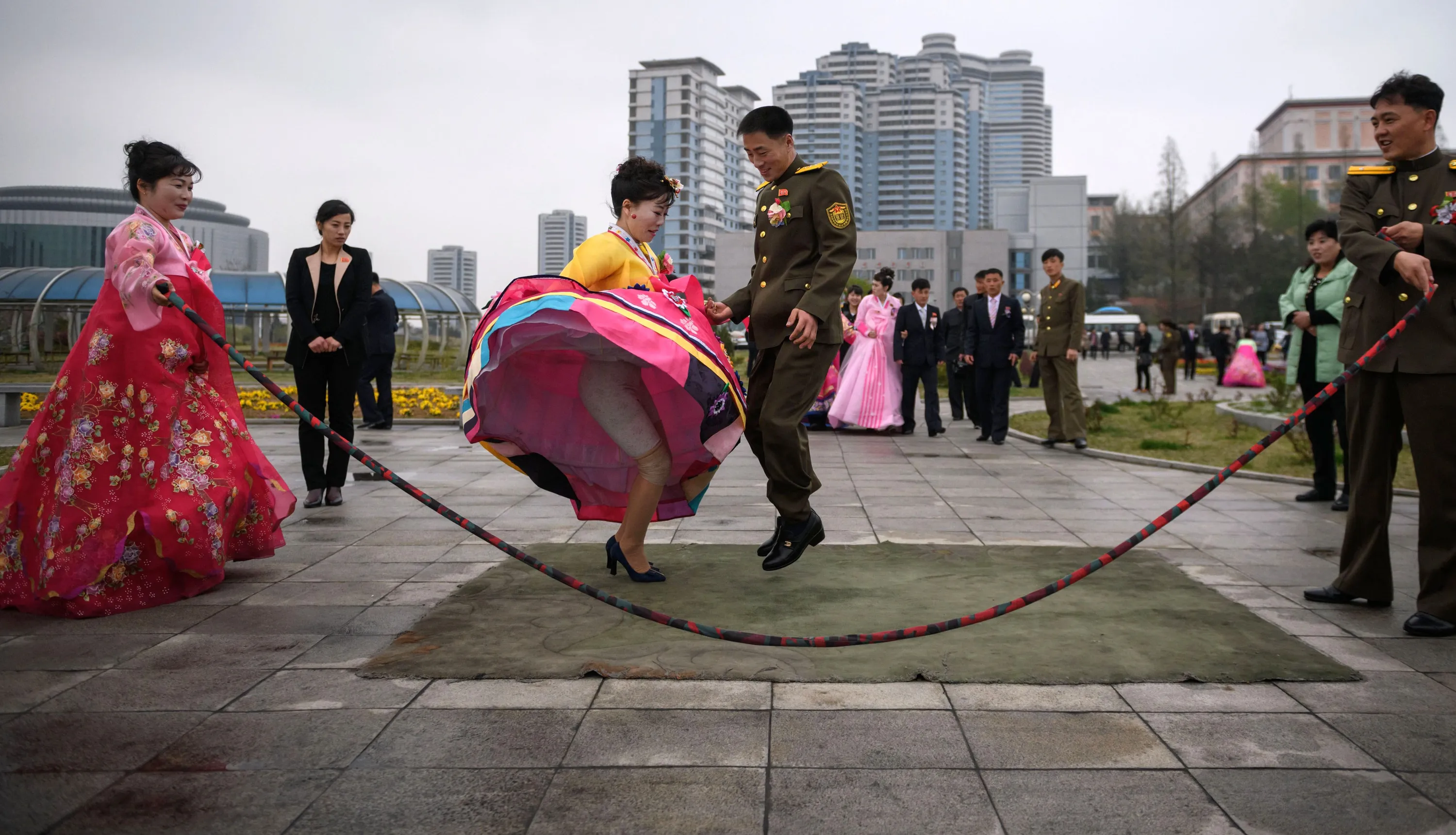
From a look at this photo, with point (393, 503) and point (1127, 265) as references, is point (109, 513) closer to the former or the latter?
point (393, 503)

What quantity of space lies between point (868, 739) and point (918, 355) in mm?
10803

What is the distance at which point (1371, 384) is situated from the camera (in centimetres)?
438

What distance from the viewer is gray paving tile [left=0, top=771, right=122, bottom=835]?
234 cm

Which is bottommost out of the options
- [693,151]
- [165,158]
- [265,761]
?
[265,761]

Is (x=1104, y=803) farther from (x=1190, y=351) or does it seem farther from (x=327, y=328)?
(x=1190, y=351)

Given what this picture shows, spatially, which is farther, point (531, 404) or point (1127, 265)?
point (1127, 265)

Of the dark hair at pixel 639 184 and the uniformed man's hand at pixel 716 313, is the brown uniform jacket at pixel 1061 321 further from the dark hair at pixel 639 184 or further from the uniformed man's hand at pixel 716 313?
the dark hair at pixel 639 184

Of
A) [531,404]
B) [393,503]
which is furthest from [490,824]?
[393,503]

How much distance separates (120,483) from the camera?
14.5 feet

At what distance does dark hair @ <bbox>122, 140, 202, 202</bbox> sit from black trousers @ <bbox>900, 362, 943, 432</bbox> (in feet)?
31.7

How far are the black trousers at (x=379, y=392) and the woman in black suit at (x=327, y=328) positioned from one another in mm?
6816

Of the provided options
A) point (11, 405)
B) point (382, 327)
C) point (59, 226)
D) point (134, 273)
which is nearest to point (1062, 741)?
point (134, 273)

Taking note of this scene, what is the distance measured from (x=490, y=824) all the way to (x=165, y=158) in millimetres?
3879

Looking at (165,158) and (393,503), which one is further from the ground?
(165,158)
